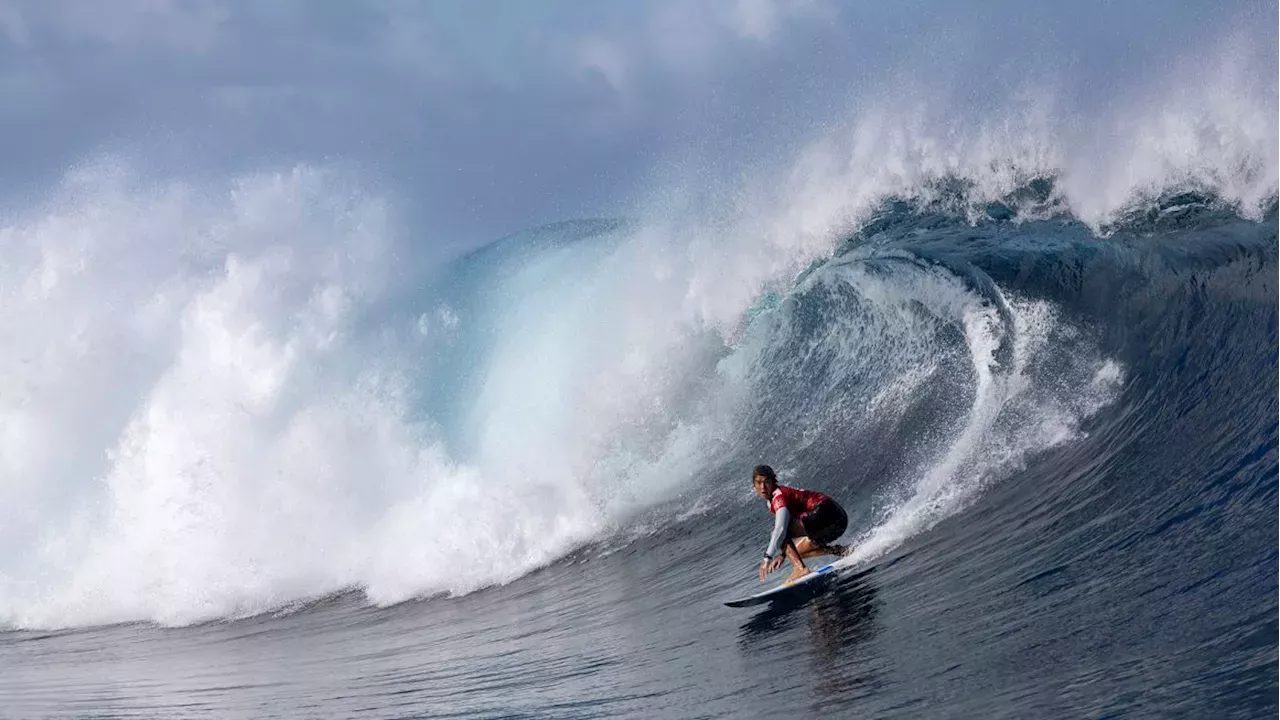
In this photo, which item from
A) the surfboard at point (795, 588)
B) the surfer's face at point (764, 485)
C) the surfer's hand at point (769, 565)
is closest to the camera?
the surfboard at point (795, 588)

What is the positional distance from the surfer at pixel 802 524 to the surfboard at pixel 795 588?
172 millimetres

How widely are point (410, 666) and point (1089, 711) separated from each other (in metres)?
6.35

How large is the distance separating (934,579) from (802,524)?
144cm

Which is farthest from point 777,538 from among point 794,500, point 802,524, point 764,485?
point 764,485

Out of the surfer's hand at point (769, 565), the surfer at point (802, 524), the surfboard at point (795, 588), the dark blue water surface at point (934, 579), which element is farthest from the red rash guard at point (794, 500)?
the dark blue water surface at point (934, 579)

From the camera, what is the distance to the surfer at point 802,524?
28.1 ft

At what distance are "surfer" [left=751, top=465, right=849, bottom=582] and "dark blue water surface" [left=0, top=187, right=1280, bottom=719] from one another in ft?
1.63

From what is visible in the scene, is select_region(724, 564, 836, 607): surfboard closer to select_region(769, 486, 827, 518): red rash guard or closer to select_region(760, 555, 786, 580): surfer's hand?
select_region(760, 555, 786, 580): surfer's hand

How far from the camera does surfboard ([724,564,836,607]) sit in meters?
8.23

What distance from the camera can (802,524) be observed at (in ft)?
28.5

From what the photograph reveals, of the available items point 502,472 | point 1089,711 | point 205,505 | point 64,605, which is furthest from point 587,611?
point 64,605

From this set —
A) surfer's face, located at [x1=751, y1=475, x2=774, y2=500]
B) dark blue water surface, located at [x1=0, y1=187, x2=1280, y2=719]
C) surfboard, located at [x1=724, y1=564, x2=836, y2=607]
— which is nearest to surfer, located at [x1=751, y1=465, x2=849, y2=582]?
surfer's face, located at [x1=751, y1=475, x2=774, y2=500]

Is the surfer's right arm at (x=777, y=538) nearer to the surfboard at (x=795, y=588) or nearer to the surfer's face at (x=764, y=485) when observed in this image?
the surfboard at (x=795, y=588)

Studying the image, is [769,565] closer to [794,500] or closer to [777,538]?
[777,538]
